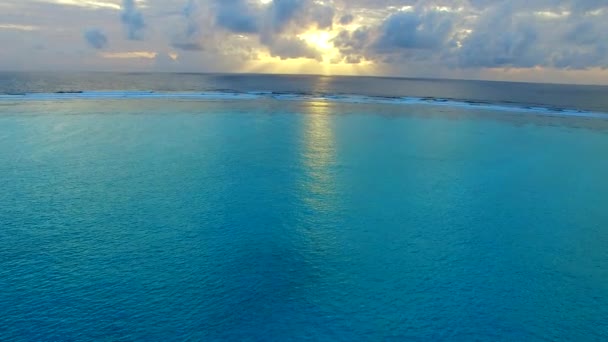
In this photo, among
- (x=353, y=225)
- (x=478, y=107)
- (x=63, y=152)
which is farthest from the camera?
(x=478, y=107)

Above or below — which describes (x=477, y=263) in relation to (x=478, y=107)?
below

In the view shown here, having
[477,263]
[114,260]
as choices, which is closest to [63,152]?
[114,260]

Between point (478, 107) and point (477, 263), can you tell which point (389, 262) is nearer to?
point (477, 263)

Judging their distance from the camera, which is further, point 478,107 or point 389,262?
point 478,107
